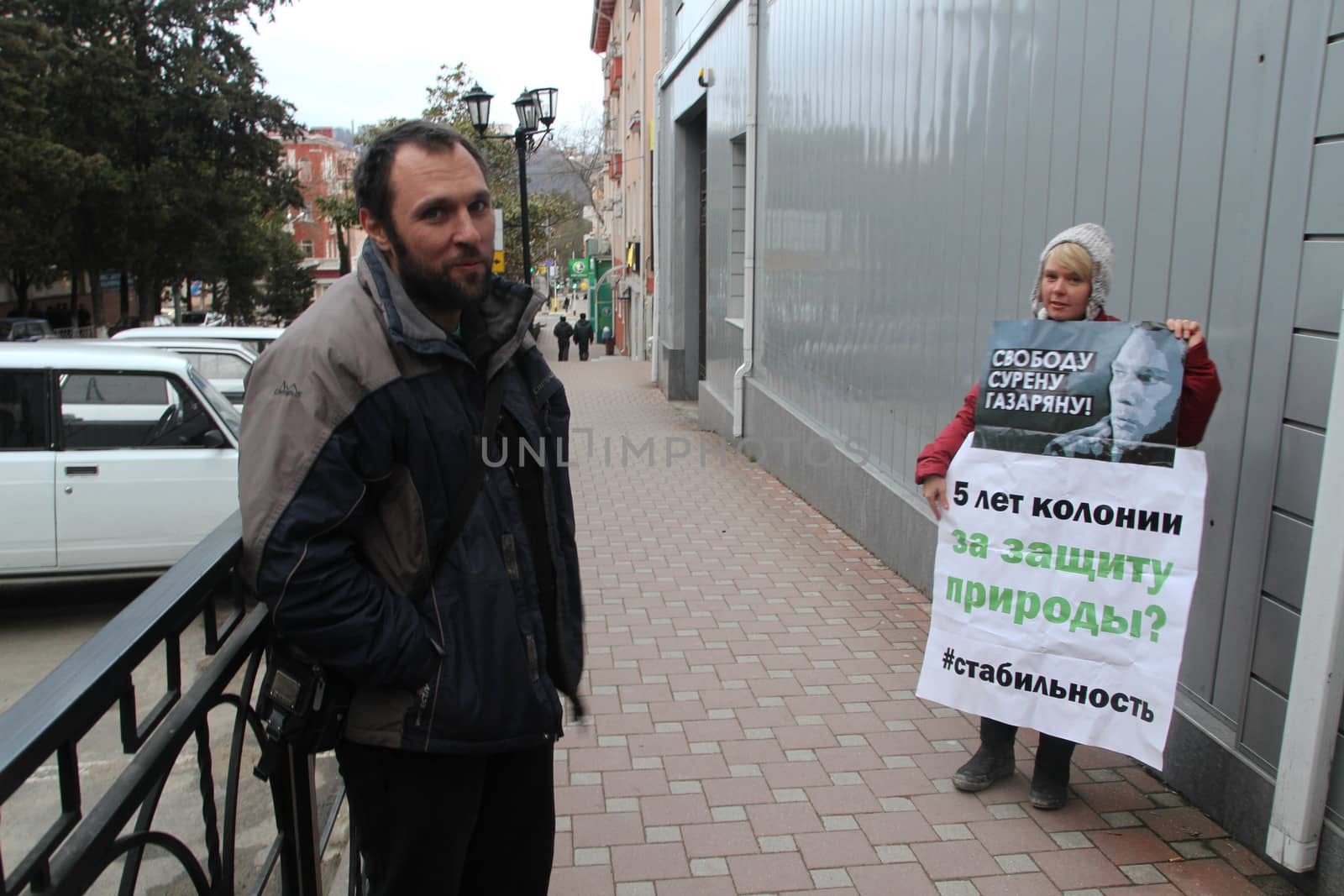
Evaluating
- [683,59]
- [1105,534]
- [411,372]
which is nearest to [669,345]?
[683,59]

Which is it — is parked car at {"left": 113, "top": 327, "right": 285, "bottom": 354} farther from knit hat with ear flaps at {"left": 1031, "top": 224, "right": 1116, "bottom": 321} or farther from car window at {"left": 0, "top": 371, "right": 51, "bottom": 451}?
knit hat with ear flaps at {"left": 1031, "top": 224, "right": 1116, "bottom": 321}

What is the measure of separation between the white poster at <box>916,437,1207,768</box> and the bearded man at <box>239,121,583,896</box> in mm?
1854

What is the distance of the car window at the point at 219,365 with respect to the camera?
10039 mm

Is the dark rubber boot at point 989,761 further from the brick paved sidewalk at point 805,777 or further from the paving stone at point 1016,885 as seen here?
the paving stone at point 1016,885

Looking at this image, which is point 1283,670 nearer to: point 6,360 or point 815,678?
point 815,678

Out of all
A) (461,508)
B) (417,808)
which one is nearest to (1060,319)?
(461,508)

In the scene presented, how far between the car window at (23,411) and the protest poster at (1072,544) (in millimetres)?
5570

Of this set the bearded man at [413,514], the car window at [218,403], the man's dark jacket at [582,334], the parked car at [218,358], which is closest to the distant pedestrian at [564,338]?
the man's dark jacket at [582,334]

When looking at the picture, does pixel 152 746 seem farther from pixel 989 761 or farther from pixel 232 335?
pixel 232 335

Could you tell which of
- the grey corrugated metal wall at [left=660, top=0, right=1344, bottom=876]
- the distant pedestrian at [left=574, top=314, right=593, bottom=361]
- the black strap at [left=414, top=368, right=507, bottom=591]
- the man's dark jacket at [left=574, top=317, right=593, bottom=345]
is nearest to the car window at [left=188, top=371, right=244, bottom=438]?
the grey corrugated metal wall at [left=660, top=0, right=1344, bottom=876]

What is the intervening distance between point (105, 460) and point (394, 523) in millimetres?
5407

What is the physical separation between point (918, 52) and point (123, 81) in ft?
121

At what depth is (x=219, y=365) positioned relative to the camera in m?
10.1

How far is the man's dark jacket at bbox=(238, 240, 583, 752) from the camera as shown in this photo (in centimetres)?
178
